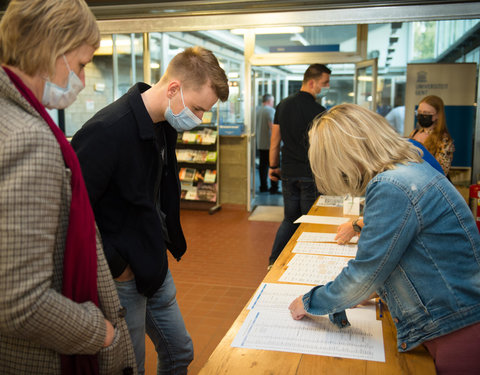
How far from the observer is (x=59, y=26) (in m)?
1.06

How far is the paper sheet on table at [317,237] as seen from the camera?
2533 millimetres

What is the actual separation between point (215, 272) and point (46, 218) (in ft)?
12.8

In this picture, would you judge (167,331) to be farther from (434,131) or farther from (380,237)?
(434,131)

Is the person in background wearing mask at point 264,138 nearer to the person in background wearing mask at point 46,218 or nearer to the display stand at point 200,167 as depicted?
the display stand at point 200,167

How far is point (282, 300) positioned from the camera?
1.75 m

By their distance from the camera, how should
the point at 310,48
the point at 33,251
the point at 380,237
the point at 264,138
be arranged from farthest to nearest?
1. the point at 264,138
2. the point at 310,48
3. the point at 380,237
4. the point at 33,251

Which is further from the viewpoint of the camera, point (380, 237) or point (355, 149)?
point (355, 149)

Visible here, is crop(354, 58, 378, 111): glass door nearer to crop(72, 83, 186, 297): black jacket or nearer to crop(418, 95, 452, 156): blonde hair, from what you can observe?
crop(418, 95, 452, 156): blonde hair

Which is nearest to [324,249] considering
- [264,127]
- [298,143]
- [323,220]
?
[323,220]

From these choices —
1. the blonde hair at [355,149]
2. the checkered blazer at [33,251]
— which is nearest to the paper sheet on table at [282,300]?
the blonde hair at [355,149]

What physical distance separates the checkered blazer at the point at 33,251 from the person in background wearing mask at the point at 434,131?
3969 millimetres

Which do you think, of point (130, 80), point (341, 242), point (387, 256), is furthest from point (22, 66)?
point (130, 80)

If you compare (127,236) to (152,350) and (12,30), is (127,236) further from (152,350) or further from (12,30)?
(152,350)

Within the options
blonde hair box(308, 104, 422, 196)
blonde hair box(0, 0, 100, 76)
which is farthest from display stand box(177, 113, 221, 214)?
blonde hair box(0, 0, 100, 76)
